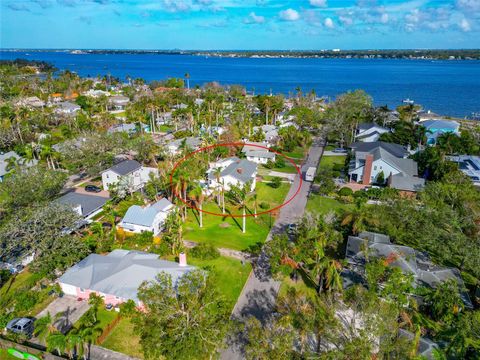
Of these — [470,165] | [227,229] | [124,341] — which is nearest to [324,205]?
[227,229]

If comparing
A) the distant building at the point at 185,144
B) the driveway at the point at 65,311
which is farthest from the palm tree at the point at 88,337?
the distant building at the point at 185,144

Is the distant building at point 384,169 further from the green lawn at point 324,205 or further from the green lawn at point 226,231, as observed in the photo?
the green lawn at point 226,231

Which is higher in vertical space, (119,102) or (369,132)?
(119,102)

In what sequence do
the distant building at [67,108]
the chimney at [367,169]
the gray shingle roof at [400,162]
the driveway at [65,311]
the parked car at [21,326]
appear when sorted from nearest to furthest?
the parked car at [21,326], the driveway at [65,311], the chimney at [367,169], the gray shingle roof at [400,162], the distant building at [67,108]

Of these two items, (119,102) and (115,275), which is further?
(119,102)

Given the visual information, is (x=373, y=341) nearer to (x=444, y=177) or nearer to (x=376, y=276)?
(x=376, y=276)

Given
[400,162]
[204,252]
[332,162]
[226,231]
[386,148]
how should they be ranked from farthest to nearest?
[332,162] < [386,148] < [400,162] < [226,231] < [204,252]

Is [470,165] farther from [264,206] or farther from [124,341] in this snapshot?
[124,341]
